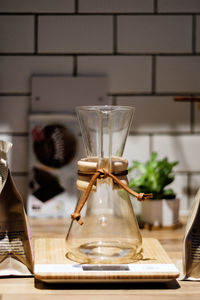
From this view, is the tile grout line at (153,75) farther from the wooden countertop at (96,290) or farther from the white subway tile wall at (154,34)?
the wooden countertop at (96,290)

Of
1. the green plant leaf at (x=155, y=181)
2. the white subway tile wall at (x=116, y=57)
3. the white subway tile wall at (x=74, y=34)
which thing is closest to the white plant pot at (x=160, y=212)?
the green plant leaf at (x=155, y=181)

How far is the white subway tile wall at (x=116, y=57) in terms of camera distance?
1.22 meters

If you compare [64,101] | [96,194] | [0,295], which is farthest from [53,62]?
[0,295]

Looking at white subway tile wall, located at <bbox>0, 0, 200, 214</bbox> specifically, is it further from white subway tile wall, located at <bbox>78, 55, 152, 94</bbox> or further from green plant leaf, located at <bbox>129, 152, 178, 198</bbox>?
green plant leaf, located at <bbox>129, 152, 178, 198</bbox>

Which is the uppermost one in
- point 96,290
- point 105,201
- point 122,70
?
point 122,70

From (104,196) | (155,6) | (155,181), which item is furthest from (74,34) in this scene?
(104,196)

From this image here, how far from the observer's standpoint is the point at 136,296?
0.67m

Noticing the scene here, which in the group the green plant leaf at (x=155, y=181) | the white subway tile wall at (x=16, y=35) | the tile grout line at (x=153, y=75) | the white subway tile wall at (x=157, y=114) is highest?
the white subway tile wall at (x=16, y=35)

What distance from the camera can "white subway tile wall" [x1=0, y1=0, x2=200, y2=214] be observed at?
1.22m

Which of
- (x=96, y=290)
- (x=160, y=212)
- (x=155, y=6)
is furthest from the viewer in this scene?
(x=155, y=6)

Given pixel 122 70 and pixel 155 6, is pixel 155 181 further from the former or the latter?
pixel 155 6

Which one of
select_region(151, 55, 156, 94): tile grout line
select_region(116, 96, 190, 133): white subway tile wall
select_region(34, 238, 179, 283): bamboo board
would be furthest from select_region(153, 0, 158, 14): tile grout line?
select_region(34, 238, 179, 283): bamboo board

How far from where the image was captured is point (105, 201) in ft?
2.41

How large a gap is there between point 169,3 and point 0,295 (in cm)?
85
